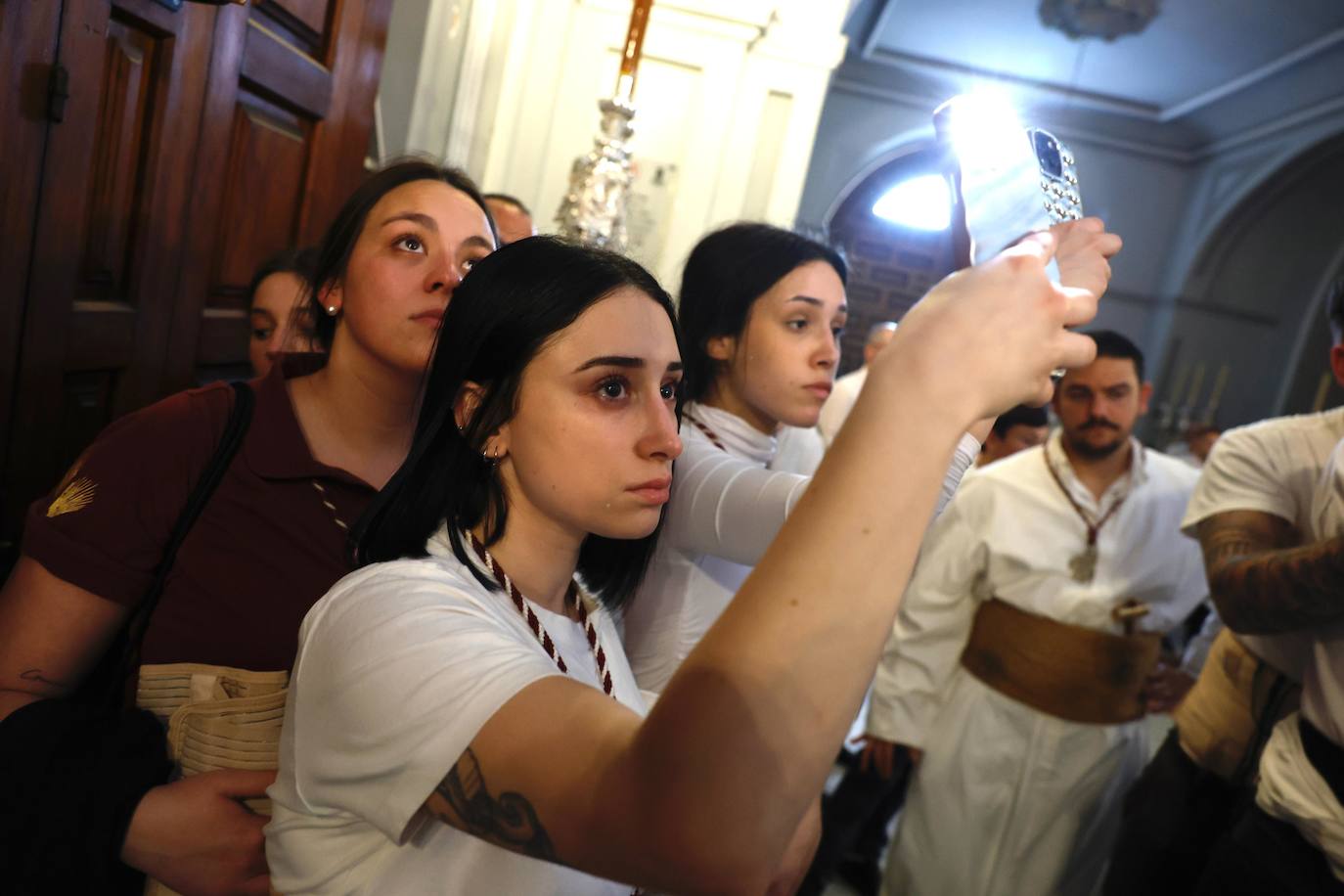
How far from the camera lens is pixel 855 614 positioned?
0.67 metres

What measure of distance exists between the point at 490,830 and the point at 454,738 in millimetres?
81

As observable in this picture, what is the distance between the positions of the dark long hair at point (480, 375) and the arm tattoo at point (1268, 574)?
1.49 m

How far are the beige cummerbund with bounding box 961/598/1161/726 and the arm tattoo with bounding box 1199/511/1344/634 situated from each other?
732 millimetres

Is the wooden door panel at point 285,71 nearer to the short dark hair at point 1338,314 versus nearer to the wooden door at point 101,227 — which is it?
the wooden door at point 101,227

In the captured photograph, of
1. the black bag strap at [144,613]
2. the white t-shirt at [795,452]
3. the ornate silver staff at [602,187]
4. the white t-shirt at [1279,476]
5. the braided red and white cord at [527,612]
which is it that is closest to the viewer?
the braided red and white cord at [527,612]

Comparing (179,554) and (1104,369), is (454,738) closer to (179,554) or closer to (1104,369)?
(179,554)

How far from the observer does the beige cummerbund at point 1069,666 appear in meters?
3.05

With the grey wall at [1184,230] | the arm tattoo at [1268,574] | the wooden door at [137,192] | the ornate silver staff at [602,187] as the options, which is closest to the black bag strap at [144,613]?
the wooden door at [137,192]

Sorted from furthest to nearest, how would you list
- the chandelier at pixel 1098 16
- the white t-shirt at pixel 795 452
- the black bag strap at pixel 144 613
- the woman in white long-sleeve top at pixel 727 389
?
the chandelier at pixel 1098 16, the white t-shirt at pixel 795 452, the woman in white long-sleeve top at pixel 727 389, the black bag strap at pixel 144 613

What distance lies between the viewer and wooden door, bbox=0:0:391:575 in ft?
4.57

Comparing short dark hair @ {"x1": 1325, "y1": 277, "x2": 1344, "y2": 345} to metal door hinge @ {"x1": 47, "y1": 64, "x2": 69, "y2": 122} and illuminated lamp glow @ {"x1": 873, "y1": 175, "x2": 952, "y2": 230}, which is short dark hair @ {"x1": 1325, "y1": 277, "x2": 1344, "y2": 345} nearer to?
metal door hinge @ {"x1": 47, "y1": 64, "x2": 69, "y2": 122}

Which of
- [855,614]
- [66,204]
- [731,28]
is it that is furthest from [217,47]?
[731,28]

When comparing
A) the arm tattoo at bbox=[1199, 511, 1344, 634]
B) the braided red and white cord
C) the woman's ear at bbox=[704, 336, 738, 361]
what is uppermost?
the woman's ear at bbox=[704, 336, 738, 361]

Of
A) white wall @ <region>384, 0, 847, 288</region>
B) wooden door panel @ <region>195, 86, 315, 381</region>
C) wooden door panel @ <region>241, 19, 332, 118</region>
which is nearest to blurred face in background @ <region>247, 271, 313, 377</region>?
wooden door panel @ <region>195, 86, 315, 381</region>
